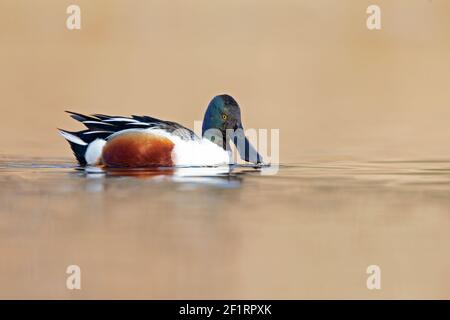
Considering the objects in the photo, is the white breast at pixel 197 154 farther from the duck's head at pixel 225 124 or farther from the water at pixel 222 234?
the water at pixel 222 234

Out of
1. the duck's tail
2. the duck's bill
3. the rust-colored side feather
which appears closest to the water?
the rust-colored side feather

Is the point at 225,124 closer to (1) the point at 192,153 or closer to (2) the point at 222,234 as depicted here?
(1) the point at 192,153

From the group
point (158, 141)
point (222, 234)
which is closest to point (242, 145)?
point (158, 141)

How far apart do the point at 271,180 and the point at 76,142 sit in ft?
5.94

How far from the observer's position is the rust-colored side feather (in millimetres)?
8398

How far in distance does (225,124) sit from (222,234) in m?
3.09

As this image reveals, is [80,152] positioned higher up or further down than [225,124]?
further down

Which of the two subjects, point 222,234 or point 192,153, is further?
point 192,153

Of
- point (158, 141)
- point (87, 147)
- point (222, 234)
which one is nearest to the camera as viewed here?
point (222, 234)

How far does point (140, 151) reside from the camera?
27.7 ft

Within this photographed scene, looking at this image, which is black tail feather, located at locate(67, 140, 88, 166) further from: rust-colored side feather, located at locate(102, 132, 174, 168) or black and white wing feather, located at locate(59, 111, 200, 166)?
rust-colored side feather, located at locate(102, 132, 174, 168)

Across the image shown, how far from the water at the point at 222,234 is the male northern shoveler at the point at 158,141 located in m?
0.34

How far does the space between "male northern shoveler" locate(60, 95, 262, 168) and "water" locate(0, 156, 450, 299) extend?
34 cm
